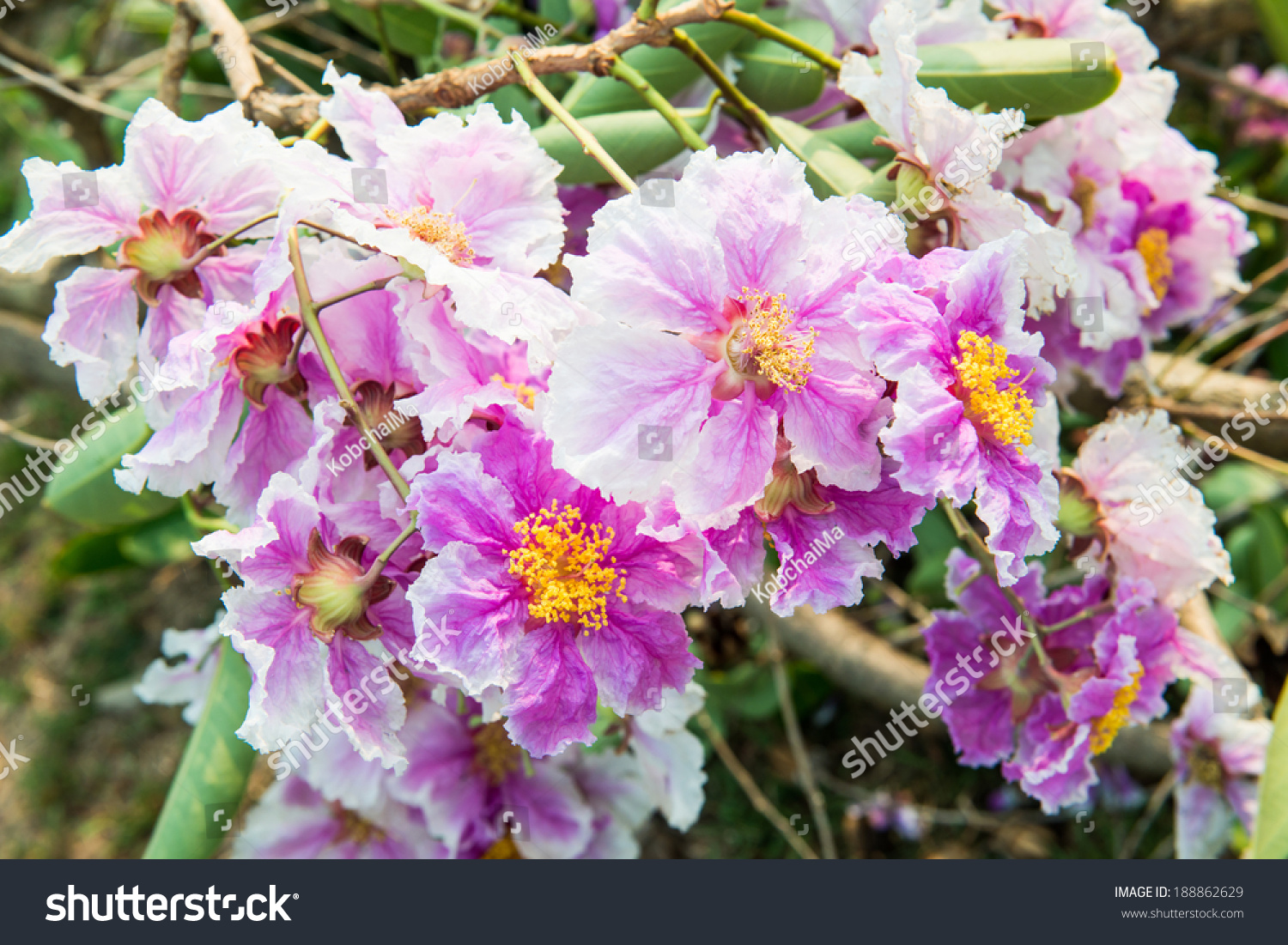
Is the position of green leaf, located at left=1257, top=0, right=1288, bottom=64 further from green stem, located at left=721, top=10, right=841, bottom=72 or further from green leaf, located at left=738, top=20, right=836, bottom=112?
green stem, located at left=721, top=10, right=841, bottom=72

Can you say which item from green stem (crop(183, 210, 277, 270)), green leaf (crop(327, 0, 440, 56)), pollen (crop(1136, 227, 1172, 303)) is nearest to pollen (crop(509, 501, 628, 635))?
green stem (crop(183, 210, 277, 270))

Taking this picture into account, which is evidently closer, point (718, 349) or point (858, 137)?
point (718, 349)

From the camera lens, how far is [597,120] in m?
1.05

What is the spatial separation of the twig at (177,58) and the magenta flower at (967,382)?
3.17 feet

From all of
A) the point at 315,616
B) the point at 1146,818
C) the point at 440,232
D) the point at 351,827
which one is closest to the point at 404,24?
the point at 440,232

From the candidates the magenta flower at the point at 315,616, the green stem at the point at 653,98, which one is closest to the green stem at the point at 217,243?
the magenta flower at the point at 315,616

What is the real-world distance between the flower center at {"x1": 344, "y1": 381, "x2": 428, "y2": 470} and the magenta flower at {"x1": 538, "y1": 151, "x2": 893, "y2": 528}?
0.18 meters

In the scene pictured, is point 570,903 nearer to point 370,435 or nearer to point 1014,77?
point 370,435

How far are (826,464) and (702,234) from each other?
0.21 meters

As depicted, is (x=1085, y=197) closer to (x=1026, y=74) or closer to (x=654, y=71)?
(x=1026, y=74)

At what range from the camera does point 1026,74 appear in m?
0.99

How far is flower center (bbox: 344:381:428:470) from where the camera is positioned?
91cm

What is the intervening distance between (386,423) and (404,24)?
1.00 meters

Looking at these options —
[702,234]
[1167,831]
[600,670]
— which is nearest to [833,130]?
[702,234]
